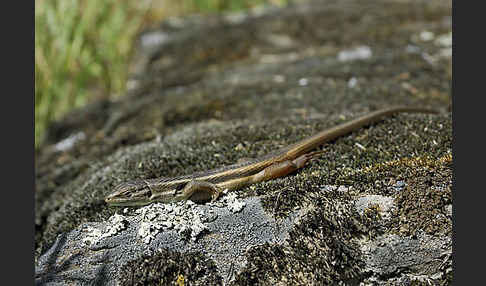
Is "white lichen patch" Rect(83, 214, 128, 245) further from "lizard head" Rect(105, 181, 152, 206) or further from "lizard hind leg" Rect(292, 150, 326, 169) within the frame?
"lizard hind leg" Rect(292, 150, 326, 169)

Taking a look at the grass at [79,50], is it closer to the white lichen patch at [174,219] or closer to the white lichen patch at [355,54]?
the white lichen patch at [355,54]

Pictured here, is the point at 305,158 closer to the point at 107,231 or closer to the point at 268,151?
the point at 268,151

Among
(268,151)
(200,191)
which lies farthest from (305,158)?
(200,191)

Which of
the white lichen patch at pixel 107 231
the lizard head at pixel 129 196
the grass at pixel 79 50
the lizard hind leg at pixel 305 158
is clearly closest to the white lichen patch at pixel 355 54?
the lizard hind leg at pixel 305 158

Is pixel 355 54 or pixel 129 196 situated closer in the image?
pixel 129 196

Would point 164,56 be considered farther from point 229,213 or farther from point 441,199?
point 441,199

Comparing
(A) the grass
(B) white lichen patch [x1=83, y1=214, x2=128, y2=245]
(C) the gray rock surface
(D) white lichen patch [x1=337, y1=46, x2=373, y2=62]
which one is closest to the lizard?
(C) the gray rock surface
